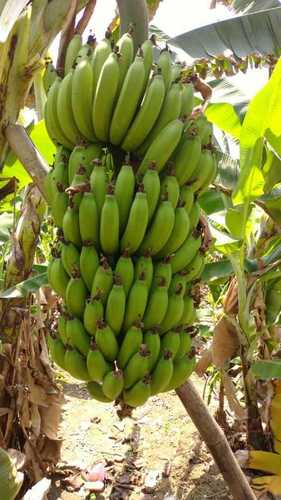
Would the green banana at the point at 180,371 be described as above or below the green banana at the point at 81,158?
below

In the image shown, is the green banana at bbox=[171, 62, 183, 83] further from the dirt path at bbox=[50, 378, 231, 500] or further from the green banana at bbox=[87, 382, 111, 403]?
the dirt path at bbox=[50, 378, 231, 500]

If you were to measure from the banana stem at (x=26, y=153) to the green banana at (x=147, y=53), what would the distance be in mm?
245

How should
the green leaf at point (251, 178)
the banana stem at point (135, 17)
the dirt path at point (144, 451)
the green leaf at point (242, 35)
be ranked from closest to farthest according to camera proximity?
the banana stem at point (135, 17) < the green leaf at point (251, 178) < the green leaf at point (242, 35) < the dirt path at point (144, 451)

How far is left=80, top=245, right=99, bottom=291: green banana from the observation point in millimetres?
842

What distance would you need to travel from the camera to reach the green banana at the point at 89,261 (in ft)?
2.76

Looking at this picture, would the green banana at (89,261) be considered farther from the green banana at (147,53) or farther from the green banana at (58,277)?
the green banana at (147,53)

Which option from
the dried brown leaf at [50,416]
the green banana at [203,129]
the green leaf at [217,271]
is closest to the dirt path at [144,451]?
the dried brown leaf at [50,416]

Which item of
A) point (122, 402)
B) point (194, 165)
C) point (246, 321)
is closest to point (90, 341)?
point (122, 402)

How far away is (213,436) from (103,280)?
50 cm

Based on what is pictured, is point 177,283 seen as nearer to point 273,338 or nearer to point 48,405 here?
point 48,405

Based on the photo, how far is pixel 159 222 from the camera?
32.9 inches

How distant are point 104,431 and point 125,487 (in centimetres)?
42

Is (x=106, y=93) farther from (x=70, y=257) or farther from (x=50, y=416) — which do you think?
(x=50, y=416)

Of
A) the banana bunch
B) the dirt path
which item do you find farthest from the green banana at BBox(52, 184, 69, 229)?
the dirt path
